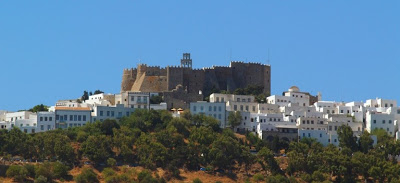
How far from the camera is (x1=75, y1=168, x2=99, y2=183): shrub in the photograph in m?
100

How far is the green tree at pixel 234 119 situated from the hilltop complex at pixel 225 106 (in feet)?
2.55

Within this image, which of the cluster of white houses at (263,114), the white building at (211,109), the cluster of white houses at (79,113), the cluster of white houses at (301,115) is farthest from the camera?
the white building at (211,109)

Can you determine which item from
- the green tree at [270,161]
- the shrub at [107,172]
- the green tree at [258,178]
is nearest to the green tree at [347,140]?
the green tree at [270,161]

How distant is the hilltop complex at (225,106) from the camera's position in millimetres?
114812

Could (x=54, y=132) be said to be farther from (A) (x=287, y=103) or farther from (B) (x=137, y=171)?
(A) (x=287, y=103)

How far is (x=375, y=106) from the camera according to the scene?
126m

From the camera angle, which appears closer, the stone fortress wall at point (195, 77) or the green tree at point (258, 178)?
the green tree at point (258, 178)

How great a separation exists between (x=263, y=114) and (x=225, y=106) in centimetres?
392

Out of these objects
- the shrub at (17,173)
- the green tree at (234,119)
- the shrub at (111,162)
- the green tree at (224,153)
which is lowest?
the shrub at (17,173)

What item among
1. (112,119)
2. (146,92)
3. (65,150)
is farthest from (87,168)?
(146,92)

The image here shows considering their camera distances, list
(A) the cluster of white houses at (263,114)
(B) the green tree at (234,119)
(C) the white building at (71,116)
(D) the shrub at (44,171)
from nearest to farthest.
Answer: (D) the shrub at (44,171) → (C) the white building at (71,116) → (A) the cluster of white houses at (263,114) → (B) the green tree at (234,119)

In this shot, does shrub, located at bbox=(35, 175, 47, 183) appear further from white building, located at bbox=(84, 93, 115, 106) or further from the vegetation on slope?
white building, located at bbox=(84, 93, 115, 106)

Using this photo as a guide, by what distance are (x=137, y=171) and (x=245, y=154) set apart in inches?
392

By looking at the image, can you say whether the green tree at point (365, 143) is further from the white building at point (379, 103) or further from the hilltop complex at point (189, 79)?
the hilltop complex at point (189, 79)
